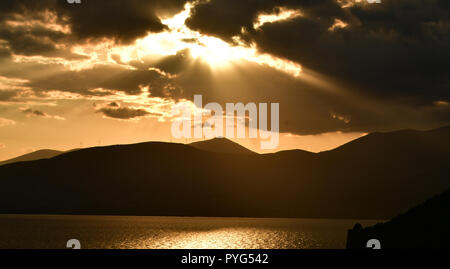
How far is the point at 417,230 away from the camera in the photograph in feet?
254

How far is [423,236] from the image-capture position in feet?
240

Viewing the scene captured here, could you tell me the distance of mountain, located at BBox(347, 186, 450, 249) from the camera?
70.3 meters

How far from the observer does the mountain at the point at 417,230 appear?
70.3 metres
